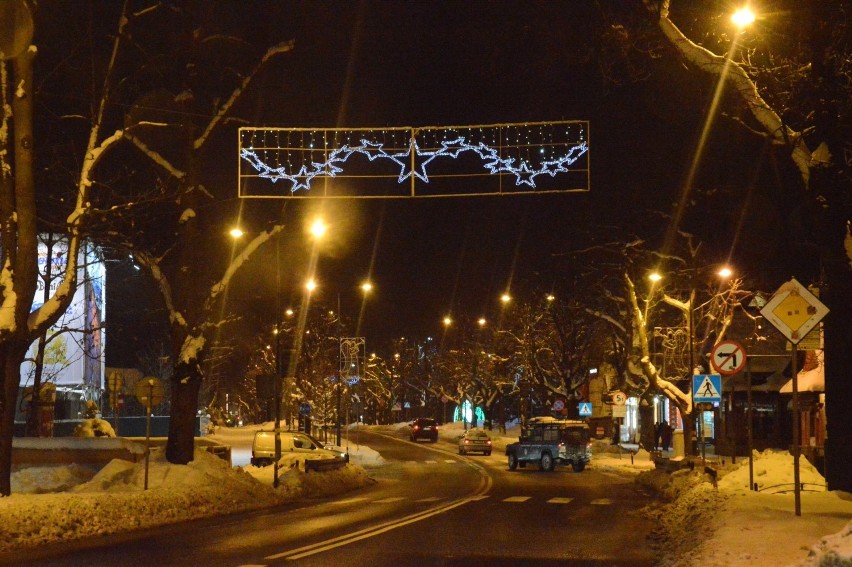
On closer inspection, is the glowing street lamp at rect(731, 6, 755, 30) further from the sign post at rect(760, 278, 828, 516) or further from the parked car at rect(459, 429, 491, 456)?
the parked car at rect(459, 429, 491, 456)

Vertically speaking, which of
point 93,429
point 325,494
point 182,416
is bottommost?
point 325,494

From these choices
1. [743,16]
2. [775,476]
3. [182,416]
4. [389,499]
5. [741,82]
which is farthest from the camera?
[389,499]

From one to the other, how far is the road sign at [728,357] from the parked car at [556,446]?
18254mm

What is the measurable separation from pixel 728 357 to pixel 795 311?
9727 mm

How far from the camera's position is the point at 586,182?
20391mm

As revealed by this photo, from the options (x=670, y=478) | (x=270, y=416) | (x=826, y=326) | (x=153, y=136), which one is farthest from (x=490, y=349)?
(x=826, y=326)

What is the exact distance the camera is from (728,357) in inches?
901

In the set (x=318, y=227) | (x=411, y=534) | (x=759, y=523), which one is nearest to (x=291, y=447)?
(x=318, y=227)

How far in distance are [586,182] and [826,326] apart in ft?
17.0

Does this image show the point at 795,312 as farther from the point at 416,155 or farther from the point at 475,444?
the point at 475,444

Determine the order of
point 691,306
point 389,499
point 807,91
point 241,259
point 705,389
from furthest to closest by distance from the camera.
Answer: point 691,306, point 705,389, point 389,499, point 241,259, point 807,91

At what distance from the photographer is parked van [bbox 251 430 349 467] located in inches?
1480

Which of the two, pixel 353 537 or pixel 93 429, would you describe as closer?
pixel 353 537

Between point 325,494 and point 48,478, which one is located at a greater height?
point 48,478
